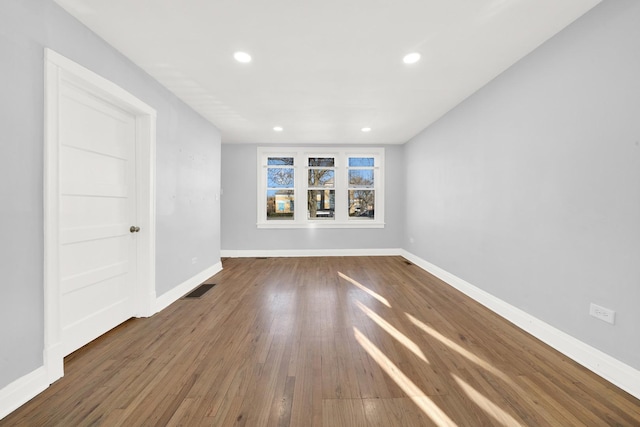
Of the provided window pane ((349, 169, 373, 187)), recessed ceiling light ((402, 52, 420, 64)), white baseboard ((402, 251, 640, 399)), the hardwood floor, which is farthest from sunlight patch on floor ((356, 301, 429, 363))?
window pane ((349, 169, 373, 187))

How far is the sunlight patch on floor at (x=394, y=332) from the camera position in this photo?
209 cm

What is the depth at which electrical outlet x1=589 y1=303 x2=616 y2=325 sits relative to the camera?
175 centimetres

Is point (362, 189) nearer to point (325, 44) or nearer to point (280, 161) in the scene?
point (280, 161)

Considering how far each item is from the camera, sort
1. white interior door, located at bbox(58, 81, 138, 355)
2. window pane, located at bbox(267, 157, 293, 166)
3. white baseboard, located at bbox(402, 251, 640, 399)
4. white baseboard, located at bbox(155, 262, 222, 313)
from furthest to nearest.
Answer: window pane, located at bbox(267, 157, 293, 166) < white baseboard, located at bbox(155, 262, 222, 313) < white interior door, located at bbox(58, 81, 138, 355) < white baseboard, located at bbox(402, 251, 640, 399)

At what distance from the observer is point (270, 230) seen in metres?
6.03

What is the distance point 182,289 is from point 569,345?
13.5 feet

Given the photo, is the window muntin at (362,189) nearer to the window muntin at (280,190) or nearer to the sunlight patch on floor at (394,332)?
the window muntin at (280,190)

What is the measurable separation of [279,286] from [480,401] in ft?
9.03

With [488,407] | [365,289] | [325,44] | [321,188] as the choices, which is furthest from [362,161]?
[488,407]

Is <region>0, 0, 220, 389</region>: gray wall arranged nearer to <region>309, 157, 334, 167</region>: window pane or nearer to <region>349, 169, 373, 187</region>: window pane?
<region>309, 157, 334, 167</region>: window pane

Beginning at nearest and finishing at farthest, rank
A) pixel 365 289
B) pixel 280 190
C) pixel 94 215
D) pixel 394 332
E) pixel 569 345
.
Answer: pixel 569 345, pixel 94 215, pixel 394 332, pixel 365 289, pixel 280 190

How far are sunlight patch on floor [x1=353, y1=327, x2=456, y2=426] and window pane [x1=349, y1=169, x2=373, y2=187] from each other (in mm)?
4349

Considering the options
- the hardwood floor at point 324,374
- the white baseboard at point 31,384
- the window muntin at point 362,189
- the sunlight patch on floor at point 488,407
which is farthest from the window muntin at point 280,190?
the sunlight patch on floor at point 488,407

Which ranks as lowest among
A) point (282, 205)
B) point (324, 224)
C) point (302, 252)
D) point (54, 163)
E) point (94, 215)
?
point (302, 252)
